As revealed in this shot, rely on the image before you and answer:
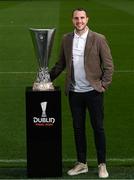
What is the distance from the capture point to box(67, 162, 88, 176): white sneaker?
28.1 feet

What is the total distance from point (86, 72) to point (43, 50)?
58 centimetres

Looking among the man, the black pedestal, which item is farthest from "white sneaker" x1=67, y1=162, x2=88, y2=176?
the black pedestal

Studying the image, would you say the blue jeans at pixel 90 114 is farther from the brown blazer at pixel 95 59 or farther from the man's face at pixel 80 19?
the man's face at pixel 80 19

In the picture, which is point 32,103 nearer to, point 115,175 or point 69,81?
point 69,81

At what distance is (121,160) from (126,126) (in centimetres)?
218

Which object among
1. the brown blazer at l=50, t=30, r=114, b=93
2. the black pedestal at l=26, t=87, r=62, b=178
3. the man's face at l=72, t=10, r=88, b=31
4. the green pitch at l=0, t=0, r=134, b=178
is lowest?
the green pitch at l=0, t=0, r=134, b=178

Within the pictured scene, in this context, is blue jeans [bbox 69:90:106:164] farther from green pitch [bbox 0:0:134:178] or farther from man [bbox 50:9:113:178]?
green pitch [bbox 0:0:134:178]

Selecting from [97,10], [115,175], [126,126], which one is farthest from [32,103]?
[97,10]

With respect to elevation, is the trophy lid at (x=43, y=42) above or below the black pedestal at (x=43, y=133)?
above

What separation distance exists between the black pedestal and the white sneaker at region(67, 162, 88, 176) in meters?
0.18

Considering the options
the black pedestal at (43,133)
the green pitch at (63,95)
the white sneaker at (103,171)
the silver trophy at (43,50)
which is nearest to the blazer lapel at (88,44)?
the silver trophy at (43,50)

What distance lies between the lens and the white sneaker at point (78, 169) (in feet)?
28.1

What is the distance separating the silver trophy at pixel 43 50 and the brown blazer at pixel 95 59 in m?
0.24

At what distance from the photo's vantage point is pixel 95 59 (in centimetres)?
823
